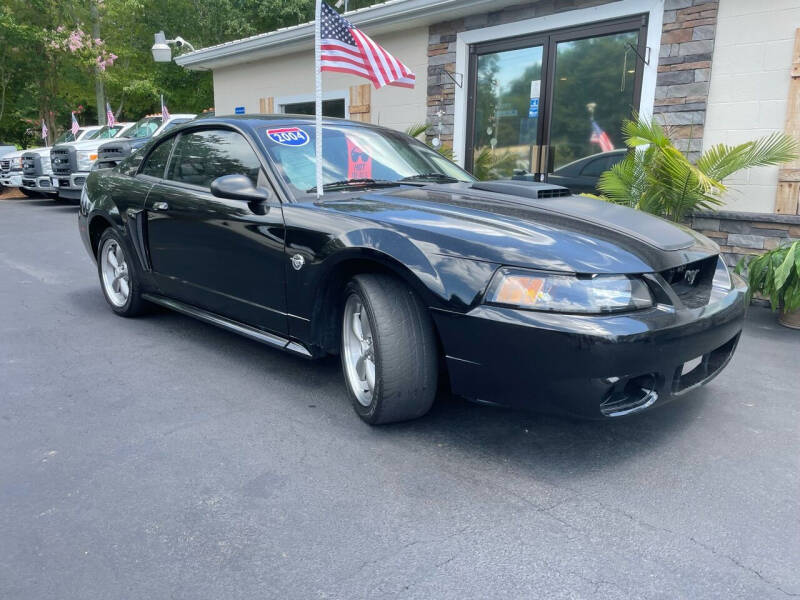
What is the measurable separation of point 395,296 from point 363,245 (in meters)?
0.28

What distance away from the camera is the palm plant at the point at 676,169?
5348 mm

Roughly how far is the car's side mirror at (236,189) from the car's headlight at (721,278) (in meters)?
2.33

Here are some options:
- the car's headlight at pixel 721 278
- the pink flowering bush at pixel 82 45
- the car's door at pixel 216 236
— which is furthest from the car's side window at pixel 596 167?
the pink flowering bush at pixel 82 45

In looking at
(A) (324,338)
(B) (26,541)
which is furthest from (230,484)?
(A) (324,338)

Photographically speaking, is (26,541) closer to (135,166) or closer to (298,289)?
(298,289)

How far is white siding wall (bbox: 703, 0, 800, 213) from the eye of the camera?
18.8 ft

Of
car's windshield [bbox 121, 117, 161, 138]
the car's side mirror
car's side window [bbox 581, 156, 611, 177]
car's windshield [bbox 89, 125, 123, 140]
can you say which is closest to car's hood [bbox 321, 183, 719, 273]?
the car's side mirror

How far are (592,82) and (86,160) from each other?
35.3 ft

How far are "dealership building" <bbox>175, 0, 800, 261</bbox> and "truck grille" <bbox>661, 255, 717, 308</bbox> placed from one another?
3172 millimetres

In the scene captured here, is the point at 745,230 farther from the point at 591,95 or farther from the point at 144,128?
the point at 144,128

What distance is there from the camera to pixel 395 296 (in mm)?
2891

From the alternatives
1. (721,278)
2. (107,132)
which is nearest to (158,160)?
(721,278)

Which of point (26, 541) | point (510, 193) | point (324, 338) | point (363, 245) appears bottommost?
point (26, 541)

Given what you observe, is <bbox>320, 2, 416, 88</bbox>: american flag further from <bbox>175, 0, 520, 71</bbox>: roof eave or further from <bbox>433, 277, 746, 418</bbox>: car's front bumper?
<bbox>175, 0, 520, 71</bbox>: roof eave
